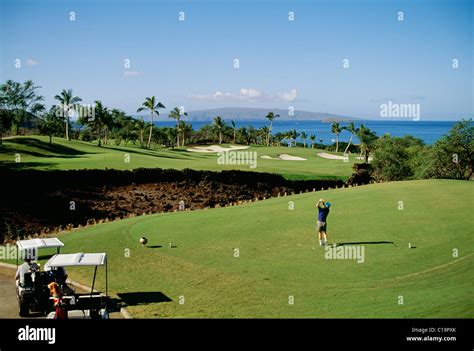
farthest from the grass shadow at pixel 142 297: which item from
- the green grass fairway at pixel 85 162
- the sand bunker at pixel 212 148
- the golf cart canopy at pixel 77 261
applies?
the sand bunker at pixel 212 148

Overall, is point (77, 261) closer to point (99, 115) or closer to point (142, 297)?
point (142, 297)

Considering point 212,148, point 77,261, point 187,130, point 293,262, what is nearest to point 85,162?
point 293,262

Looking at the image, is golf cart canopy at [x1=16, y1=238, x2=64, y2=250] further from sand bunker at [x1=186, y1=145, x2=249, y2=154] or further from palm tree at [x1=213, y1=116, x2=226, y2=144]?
palm tree at [x1=213, y1=116, x2=226, y2=144]

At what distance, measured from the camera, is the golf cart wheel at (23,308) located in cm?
1549

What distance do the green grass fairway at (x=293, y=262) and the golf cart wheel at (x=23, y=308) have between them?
3.20 m

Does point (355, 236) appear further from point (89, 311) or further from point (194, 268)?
point (89, 311)

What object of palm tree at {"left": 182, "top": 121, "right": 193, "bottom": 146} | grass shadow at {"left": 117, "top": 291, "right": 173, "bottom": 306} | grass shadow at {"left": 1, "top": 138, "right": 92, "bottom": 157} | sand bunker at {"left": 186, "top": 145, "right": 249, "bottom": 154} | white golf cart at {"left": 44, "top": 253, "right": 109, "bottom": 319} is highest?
palm tree at {"left": 182, "top": 121, "right": 193, "bottom": 146}

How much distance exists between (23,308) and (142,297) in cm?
373

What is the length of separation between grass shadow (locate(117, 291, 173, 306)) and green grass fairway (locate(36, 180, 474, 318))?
41 millimetres

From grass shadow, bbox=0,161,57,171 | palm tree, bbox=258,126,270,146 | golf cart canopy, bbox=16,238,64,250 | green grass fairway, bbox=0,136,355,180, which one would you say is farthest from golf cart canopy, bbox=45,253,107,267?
palm tree, bbox=258,126,270,146

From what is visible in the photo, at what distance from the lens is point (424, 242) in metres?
21.5

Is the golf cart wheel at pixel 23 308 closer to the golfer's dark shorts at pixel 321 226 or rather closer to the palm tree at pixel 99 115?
the golfer's dark shorts at pixel 321 226

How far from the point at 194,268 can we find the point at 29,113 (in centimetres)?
9611

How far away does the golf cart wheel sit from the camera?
50.8 feet
